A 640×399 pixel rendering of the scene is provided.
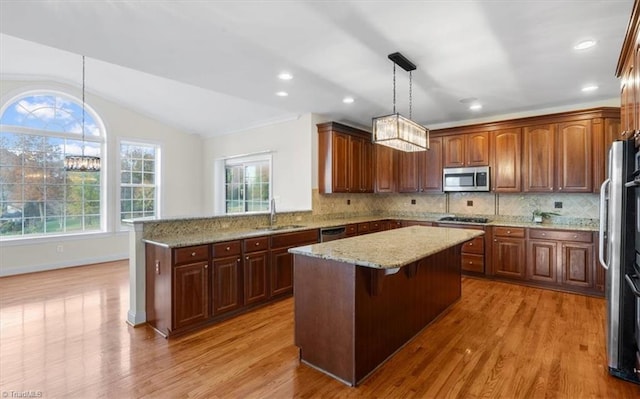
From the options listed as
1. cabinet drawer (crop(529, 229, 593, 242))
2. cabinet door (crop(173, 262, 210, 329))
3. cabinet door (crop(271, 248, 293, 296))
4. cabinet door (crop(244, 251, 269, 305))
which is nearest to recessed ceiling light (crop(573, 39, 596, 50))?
cabinet drawer (crop(529, 229, 593, 242))

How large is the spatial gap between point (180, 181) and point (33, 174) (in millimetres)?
2578

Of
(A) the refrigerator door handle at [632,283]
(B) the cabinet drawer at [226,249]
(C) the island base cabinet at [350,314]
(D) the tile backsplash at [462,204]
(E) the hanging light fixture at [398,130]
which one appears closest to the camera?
(A) the refrigerator door handle at [632,283]

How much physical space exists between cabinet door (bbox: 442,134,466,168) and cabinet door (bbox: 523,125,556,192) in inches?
35.6

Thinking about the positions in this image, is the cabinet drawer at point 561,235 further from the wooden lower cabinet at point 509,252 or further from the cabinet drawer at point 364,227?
the cabinet drawer at point 364,227

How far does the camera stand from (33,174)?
550cm

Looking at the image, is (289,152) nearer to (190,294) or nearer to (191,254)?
(191,254)

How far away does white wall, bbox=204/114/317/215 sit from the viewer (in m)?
5.30

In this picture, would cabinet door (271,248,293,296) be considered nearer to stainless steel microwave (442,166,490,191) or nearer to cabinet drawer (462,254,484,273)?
cabinet drawer (462,254,484,273)

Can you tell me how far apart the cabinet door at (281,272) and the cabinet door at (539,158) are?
3.75m

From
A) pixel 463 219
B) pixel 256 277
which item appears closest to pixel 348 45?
pixel 256 277

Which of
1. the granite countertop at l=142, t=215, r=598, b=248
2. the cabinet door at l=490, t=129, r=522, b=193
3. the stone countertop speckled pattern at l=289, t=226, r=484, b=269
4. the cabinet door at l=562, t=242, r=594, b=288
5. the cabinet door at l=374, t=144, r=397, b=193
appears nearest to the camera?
the stone countertop speckled pattern at l=289, t=226, r=484, b=269

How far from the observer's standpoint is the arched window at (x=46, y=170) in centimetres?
527

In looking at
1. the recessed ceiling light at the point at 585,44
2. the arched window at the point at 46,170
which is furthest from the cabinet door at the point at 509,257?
the arched window at the point at 46,170

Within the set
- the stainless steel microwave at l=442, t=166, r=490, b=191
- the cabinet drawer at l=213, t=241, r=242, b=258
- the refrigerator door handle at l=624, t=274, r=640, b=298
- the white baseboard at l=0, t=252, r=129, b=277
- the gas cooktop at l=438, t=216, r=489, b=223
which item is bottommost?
the white baseboard at l=0, t=252, r=129, b=277
